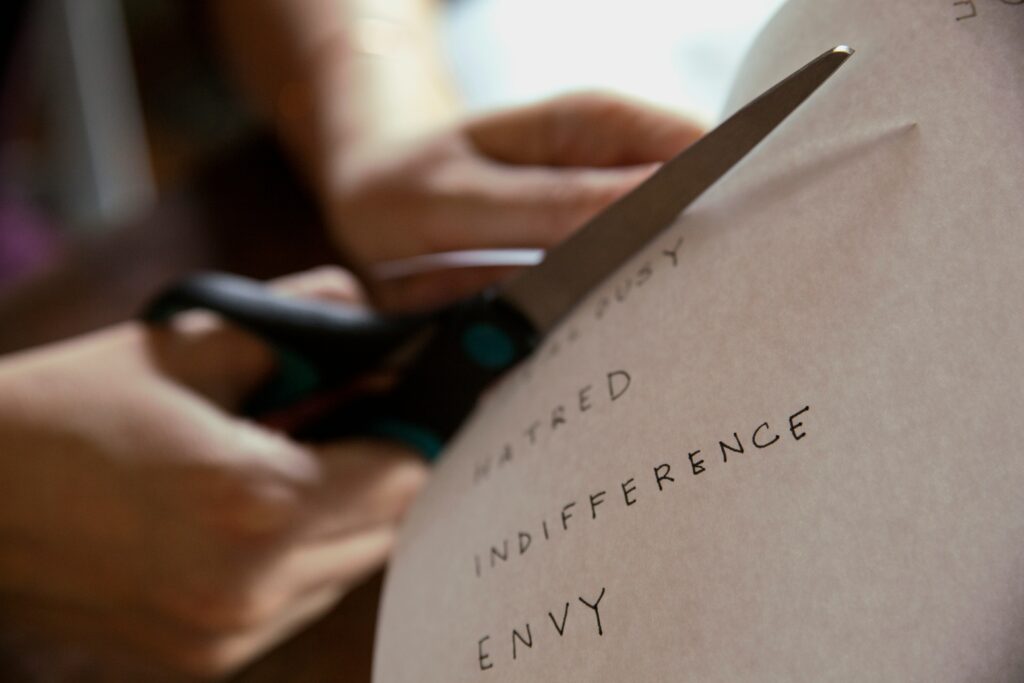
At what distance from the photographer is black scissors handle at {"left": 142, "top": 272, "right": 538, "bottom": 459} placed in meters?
0.30

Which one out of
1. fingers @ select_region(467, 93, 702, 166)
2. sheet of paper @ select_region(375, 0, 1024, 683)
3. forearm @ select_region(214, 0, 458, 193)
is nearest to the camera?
sheet of paper @ select_region(375, 0, 1024, 683)

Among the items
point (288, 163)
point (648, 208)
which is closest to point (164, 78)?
point (288, 163)

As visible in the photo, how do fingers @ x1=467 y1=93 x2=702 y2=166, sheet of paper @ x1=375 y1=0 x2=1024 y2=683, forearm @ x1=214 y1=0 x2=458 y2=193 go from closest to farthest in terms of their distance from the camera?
1. sheet of paper @ x1=375 y1=0 x2=1024 y2=683
2. fingers @ x1=467 y1=93 x2=702 y2=166
3. forearm @ x1=214 y1=0 x2=458 y2=193

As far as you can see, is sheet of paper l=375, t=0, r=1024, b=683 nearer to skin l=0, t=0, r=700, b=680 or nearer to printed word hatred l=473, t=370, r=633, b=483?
printed word hatred l=473, t=370, r=633, b=483

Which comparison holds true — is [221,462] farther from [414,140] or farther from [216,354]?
[414,140]

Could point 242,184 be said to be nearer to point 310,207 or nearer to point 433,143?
point 310,207

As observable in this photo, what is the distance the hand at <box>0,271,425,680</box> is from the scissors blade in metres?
0.12

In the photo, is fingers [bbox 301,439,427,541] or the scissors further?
fingers [bbox 301,439,427,541]

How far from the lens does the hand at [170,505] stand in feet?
1.12

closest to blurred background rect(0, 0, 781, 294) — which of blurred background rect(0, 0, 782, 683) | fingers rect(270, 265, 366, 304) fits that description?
blurred background rect(0, 0, 782, 683)

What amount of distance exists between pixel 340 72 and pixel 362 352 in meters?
0.20

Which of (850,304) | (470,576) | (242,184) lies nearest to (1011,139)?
(850,304)

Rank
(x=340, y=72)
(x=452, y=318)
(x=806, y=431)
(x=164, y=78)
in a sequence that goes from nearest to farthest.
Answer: (x=806, y=431) < (x=452, y=318) < (x=340, y=72) < (x=164, y=78)

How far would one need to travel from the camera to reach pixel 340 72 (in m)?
0.47
